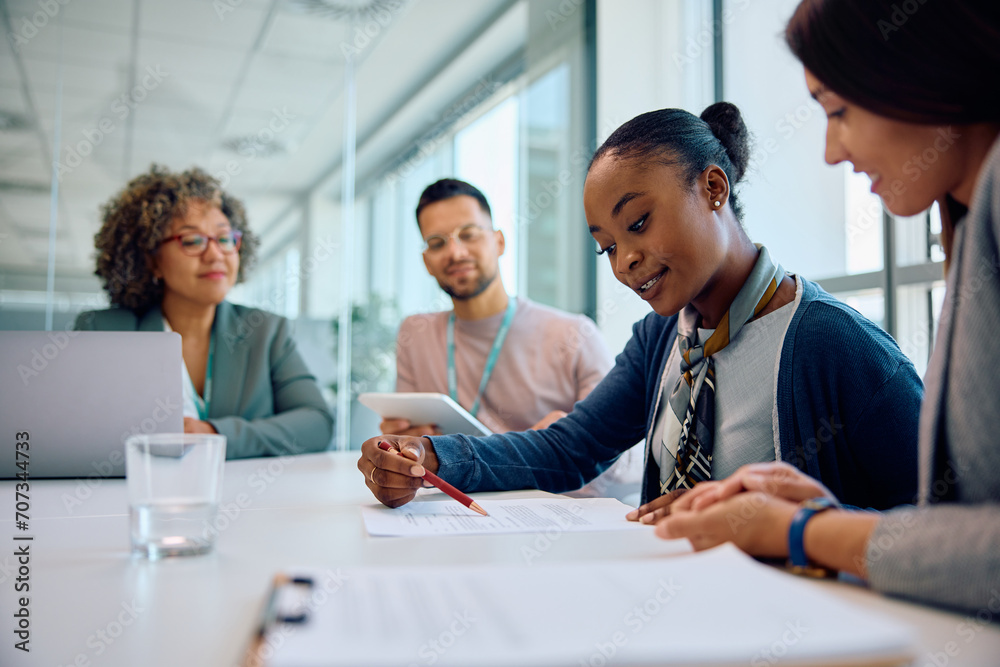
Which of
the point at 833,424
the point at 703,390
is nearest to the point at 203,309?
the point at 703,390

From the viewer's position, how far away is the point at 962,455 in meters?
0.65

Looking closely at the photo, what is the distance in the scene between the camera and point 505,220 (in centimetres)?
409

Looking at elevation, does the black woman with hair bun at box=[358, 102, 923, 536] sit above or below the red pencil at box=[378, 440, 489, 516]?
above

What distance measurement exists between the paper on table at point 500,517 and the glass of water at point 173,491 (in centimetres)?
20

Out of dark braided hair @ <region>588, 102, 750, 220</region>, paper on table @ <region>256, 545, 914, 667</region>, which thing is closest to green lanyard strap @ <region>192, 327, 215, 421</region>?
dark braided hair @ <region>588, 102, 750, 220</region>

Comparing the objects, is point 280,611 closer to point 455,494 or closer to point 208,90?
point 455,494

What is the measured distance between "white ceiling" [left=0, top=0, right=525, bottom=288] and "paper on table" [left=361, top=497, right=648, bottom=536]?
282 centimetres

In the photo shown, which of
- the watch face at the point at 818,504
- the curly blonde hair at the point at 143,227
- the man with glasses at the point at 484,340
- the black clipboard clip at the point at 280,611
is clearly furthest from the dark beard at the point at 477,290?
the black clipboard clip at the point at 280,611

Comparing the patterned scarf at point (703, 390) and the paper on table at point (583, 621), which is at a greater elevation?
the patterned scarf at point (703, 390)

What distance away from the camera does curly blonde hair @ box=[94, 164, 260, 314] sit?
A: 2.48 m

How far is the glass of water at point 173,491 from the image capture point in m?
0.76

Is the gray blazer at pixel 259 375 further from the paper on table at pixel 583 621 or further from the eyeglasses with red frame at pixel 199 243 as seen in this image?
the paper on table at pixel 583 621

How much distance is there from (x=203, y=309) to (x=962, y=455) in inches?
89.4

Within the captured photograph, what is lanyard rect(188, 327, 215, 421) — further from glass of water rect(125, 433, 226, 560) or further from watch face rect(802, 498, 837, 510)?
watch face rect(802, 498, 837, 510)
